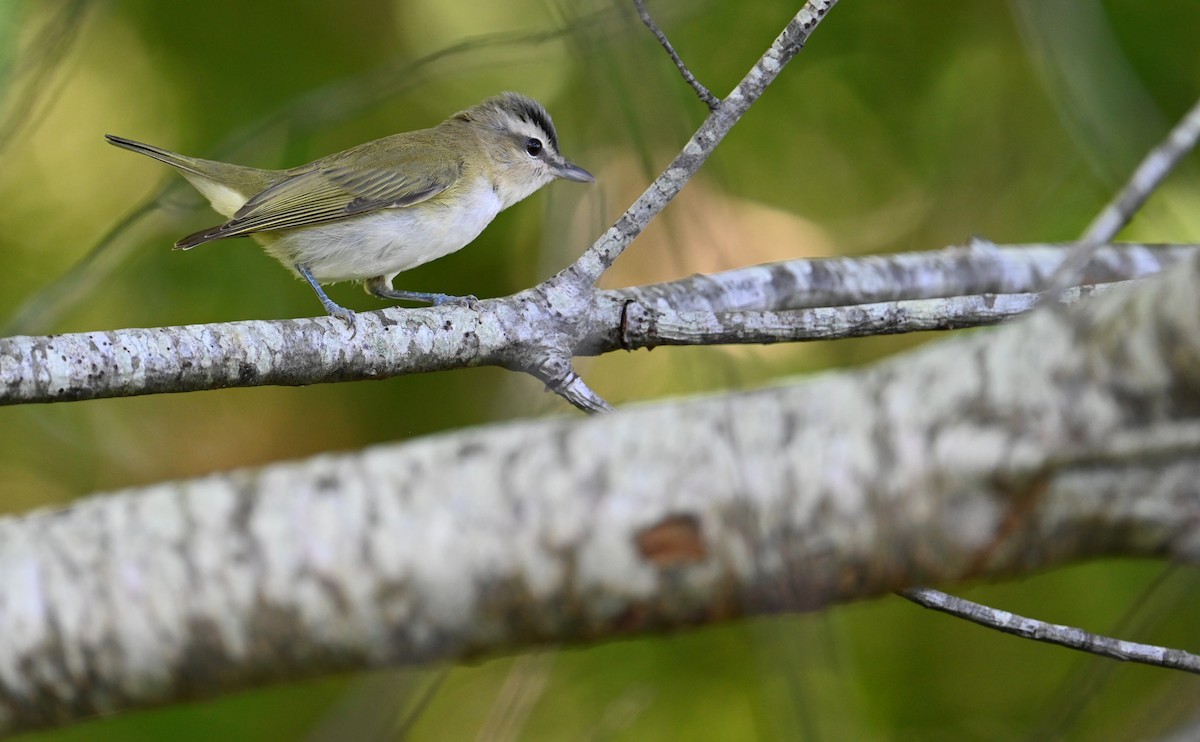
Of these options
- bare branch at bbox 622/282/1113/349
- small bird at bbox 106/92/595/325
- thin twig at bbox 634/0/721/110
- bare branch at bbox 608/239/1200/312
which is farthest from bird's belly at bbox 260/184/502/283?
thin twig at bbox 634/0/721/110

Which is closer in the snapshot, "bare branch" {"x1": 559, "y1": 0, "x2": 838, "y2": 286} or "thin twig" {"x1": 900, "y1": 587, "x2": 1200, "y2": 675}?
"thin twig" {"x1": 900, "y1": 587, "x2": 1200, "y2": 675}

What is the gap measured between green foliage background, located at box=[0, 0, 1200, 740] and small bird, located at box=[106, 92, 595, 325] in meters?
0.15

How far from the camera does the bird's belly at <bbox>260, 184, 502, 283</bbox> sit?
4.03 meters

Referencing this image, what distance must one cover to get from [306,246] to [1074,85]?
8.76 ft

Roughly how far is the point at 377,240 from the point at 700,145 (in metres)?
1.81

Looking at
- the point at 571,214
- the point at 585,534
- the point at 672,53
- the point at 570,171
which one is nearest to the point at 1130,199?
the point at 585,534

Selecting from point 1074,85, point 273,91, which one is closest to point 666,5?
point 1074,85

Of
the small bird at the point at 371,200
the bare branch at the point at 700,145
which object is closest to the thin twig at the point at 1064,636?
the bare branch at the point at 700,145

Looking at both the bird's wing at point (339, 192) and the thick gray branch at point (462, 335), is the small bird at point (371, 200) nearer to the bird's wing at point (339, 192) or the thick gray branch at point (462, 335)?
the bird's wing at point (339, 192)

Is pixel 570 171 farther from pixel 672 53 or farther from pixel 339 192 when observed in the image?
pixel 672 53

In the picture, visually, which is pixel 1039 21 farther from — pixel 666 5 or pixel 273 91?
pixel 273 91

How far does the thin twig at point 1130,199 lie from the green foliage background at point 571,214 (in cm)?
218

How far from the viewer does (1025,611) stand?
4.14m

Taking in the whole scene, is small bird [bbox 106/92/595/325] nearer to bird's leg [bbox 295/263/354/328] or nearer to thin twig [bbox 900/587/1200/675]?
bird's leg [bbox 295/263/354/328]
